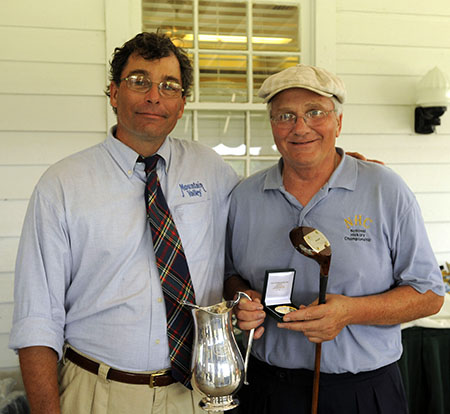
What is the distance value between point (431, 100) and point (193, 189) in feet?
6.02

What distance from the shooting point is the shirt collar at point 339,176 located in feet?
5.03

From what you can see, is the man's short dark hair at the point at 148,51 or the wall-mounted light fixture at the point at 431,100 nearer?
the man's short dark hair at the point at 148,51

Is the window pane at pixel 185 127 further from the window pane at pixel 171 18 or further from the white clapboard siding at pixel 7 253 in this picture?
the white clapboard siding at pixel 7 253

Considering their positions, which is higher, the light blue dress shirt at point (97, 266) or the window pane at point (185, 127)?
the window pane at point (185, 127)

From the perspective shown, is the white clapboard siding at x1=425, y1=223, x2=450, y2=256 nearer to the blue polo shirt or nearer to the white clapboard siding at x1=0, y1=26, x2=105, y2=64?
the blue polo shirt

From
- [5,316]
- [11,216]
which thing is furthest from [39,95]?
[5,316]

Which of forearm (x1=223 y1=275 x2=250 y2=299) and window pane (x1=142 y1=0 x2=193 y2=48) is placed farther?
window pane (x1=142 y1=0 x2=193 y2=48)

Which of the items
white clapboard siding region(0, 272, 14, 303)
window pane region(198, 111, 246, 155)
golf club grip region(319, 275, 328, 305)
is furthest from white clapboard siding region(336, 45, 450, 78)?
white clapboard siding region(0, 272, 14, 303)

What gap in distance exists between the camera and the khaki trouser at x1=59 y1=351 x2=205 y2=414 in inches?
56.6

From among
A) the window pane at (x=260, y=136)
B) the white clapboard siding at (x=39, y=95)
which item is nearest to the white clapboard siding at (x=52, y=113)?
the white clapboard siding at (x=39, y=95)

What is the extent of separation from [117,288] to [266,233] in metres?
0.48

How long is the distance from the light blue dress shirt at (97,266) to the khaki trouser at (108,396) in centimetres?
6

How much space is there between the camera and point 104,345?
4.79ft

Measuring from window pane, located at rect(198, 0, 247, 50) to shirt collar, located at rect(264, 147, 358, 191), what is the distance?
1.44 meters
